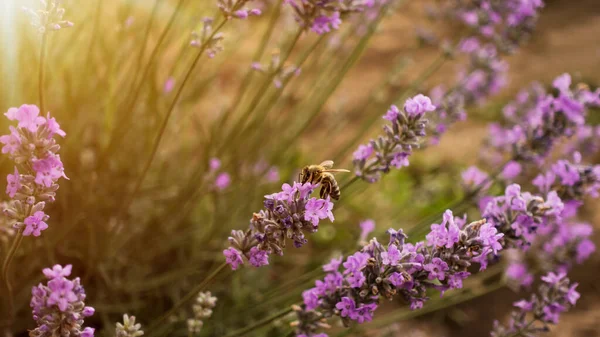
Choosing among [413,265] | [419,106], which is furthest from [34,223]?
[419,106]

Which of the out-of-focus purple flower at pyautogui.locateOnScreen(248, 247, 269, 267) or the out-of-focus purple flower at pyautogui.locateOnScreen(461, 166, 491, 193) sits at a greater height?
the out-of-focus purple flower at pyautogui.locateOnScreen(461, 166, 491, 193)

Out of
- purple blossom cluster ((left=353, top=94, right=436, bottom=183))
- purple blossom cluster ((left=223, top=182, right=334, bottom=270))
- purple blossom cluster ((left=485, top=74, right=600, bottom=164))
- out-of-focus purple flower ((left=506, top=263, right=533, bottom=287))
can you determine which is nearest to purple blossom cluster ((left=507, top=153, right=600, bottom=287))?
out-of-focus purple flower ((left=506, top=263, right=533, bottom=287))

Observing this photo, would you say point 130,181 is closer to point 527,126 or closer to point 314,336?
point 314,336

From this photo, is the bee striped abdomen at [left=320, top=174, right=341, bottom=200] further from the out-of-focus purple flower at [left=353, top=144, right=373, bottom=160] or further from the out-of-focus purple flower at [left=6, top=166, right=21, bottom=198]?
the out-of-focus purple flower at [left=6, top=166, right=21, bottom=198]

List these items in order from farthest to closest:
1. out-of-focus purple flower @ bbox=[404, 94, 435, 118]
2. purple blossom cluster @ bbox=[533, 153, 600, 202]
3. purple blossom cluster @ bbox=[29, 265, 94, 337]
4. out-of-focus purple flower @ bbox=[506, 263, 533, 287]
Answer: out-of-focus purple flower @ bbox=[506, 263, 533, 287] → purple blossom cluster @ bbox=[533, 153, 600, 202] → out-of-focus purple flower @ bbox=[404, 94, 435, 118] → purple blossom cluster @ bbox=[29, 265, 94, 337]

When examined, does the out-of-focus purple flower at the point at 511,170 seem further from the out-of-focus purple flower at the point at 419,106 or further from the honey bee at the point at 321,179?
the honey bee at the point at 321,179

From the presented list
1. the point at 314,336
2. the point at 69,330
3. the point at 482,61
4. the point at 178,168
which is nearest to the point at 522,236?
the point at 314,336

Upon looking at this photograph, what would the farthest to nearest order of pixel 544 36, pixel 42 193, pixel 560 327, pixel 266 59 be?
1. pixel 544 36
2. pixel 266 59
3. pixel 560 327
4. pixel 42 193

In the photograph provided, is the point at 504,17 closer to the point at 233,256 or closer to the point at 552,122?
the point at 552,122
